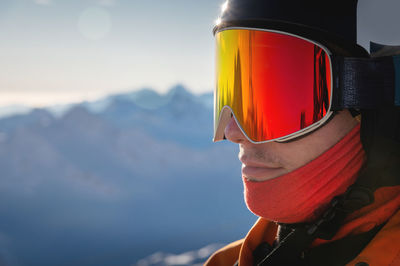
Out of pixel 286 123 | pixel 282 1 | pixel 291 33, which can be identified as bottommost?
pixel 286 123

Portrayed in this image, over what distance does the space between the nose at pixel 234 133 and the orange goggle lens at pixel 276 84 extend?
2.7 inches

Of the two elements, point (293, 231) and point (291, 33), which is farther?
point (293, 231)

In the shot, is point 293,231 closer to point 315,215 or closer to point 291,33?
point 315,215

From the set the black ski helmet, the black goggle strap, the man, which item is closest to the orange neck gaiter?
the man

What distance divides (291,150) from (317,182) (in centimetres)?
14

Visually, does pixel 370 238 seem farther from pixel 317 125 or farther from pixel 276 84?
pixel 276 84

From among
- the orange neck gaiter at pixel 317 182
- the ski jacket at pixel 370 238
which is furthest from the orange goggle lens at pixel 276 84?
the ski jacket at pixel 370 238

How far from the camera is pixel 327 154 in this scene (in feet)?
4.02

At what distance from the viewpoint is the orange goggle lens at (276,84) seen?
1.20m

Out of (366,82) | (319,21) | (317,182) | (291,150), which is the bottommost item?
(317,182)

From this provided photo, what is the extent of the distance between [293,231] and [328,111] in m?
0.46

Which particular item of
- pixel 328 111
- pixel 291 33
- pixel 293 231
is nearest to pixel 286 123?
pixel 328 111

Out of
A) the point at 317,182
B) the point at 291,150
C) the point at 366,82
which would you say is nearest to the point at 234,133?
the point at 291,150

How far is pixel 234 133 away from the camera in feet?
4.61
